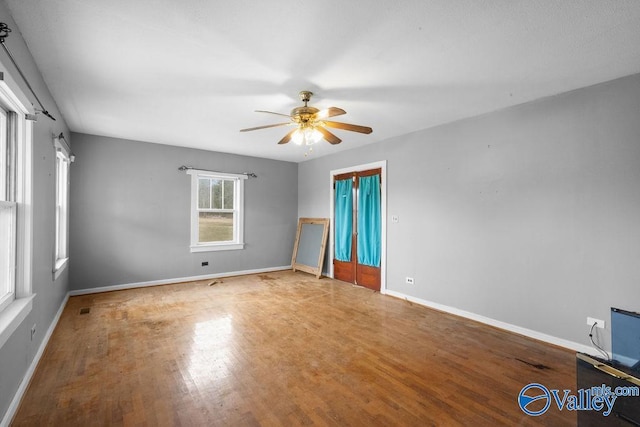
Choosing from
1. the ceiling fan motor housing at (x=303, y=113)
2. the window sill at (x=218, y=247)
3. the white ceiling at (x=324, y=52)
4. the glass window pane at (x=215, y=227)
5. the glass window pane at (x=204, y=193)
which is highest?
the white ceiling at (x=324, y=52)

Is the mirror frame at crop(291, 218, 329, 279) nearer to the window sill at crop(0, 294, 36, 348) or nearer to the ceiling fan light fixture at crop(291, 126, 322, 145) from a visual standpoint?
the ceiling fan light fixture at crop(291, 126, 322, 145)

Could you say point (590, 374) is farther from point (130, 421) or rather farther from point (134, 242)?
point (134, 242)

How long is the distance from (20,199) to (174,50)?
1.63 meters

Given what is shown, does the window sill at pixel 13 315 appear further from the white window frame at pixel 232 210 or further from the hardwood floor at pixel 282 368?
the white window frame at pixel 232 210

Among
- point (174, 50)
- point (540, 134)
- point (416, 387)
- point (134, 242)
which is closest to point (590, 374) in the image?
point (416, 387)

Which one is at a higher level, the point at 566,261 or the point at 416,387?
the point at 566,261

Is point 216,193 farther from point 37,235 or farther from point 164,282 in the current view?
point 37,235

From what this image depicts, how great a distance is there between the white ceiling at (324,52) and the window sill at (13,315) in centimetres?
192

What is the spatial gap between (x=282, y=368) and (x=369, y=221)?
308 cm

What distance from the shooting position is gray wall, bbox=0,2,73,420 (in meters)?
1.81

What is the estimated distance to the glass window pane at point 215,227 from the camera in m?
5.55

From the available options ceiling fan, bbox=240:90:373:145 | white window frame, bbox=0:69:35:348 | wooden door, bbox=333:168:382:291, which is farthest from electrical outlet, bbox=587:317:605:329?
white window frame, bbox=0:69:35:348

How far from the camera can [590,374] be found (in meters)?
1.60

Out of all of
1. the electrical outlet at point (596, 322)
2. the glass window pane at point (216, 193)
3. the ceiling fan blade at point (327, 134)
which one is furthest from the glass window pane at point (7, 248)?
the electrical outlet at point (596, 322)
